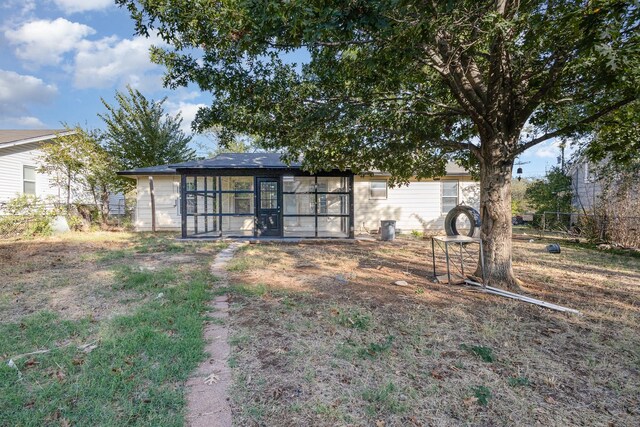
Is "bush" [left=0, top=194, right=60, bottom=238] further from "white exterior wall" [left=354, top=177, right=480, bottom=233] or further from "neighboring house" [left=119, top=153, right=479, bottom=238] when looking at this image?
"white exterior wall" [left=354, top=177, right=480, bottom=233]

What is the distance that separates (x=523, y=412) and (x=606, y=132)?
19.7 feet

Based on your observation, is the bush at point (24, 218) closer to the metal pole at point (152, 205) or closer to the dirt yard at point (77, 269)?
the dirt yard at point (77, 269)

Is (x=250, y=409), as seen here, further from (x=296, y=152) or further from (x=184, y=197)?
(x=184, y=197)

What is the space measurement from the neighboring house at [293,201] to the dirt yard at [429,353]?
229 inches

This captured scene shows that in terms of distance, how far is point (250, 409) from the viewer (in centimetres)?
215

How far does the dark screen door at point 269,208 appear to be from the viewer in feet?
36.6

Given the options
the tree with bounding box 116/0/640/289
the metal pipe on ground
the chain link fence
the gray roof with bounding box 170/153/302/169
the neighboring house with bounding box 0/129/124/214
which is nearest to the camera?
the tree with bounding box 116/0/640/289

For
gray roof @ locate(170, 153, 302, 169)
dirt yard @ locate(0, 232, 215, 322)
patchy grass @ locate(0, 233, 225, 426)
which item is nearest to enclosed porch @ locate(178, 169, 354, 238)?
gray roof @ locate(170, 153, 302, 169)

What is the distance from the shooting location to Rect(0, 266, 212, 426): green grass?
2.08 m

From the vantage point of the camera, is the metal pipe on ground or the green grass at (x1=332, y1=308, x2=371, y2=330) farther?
the metal pipe on ground

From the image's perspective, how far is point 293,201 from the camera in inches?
499

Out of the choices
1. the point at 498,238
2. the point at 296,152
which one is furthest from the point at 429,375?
the point at 296,152

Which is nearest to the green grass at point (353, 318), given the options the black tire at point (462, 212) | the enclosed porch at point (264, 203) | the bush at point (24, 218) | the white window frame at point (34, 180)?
the black tire at point (462, 212)

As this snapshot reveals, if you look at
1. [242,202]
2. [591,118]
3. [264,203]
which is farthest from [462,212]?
[242,202]
